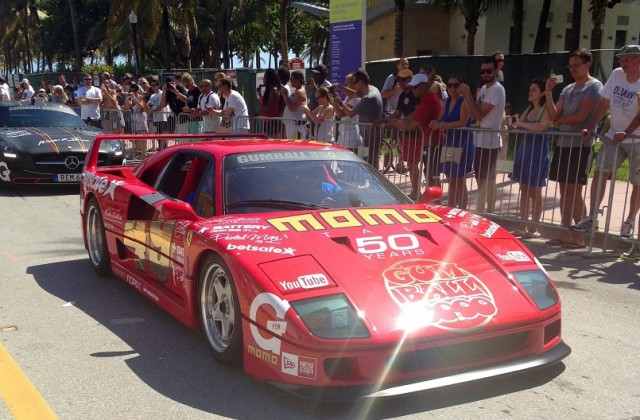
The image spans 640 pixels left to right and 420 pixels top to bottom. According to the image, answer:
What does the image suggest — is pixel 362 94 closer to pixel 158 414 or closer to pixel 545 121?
pixel 545 121

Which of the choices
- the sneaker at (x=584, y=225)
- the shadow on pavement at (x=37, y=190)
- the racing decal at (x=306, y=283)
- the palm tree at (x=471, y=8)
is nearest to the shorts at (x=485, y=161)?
the sneaker at (x=584, y=225)

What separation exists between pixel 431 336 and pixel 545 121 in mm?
5401

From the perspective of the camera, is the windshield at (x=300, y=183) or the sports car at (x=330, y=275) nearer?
the sports car at (x=330, y=275)

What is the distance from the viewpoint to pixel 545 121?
A: 8.10 metres

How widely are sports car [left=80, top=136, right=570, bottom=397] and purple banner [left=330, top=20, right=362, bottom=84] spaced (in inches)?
358

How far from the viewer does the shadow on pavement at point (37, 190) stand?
11.4 meters

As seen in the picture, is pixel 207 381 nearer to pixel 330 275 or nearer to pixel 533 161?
pixel 330 275

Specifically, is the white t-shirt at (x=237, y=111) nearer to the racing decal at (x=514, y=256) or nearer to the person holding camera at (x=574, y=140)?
the person holding camera at (x=574, y=140)

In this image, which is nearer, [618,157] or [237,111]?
[618,157]

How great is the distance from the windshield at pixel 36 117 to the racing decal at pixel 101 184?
648 centimetres

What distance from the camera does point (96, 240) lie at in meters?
6.36

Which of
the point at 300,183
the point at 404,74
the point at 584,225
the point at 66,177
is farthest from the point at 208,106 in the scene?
the point at 300,183

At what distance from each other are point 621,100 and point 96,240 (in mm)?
5253

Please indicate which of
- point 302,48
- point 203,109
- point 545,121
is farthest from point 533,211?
point 302,48
